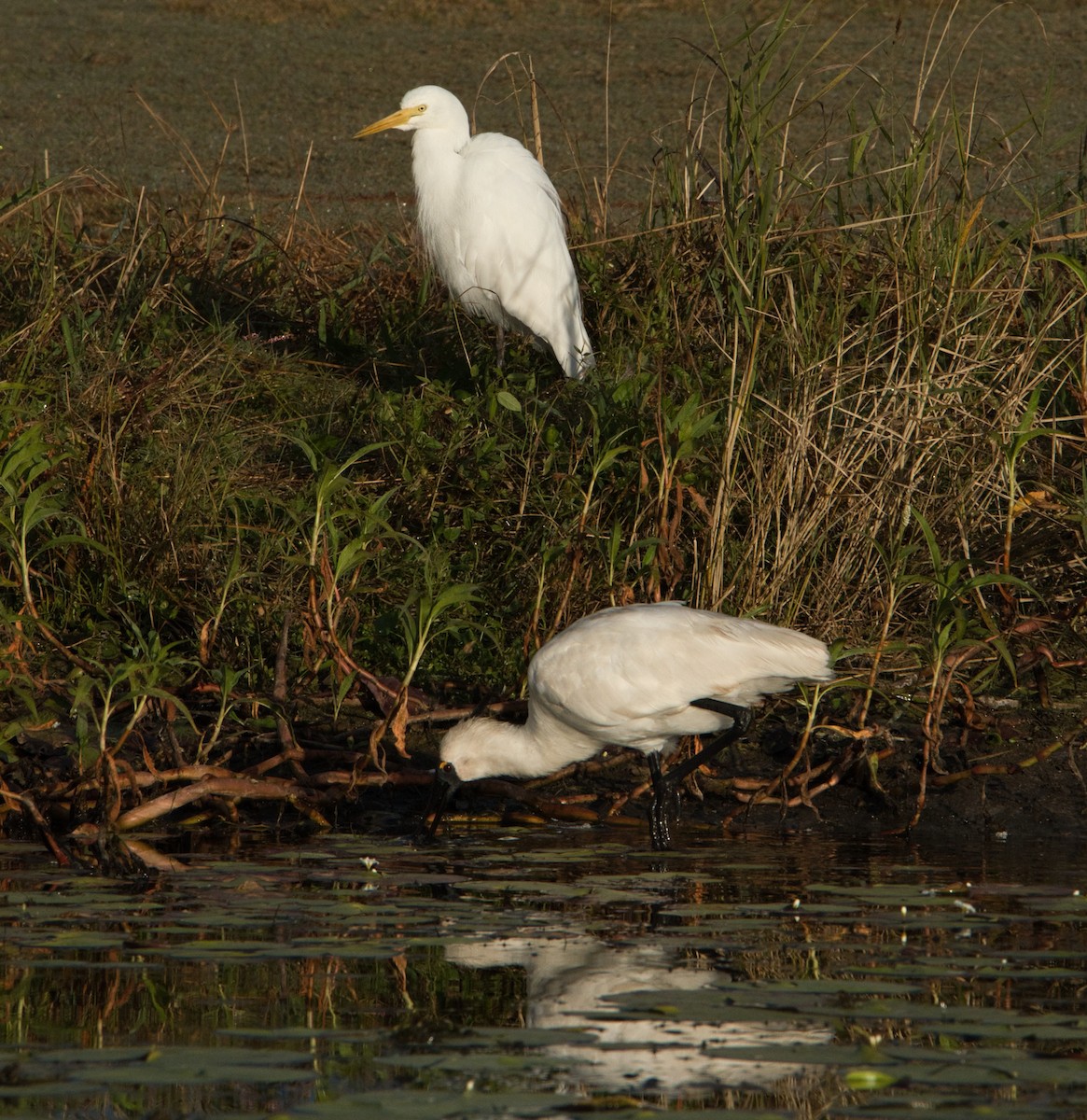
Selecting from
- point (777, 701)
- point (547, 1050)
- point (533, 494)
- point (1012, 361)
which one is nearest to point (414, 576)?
point (533, 494)

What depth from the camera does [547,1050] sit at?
117 inches

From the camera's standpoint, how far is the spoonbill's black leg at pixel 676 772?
4.77 m

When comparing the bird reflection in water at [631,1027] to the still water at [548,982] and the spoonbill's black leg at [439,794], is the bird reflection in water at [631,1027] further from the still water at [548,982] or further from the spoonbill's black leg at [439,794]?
the spoonbill's black leg at [439,794]

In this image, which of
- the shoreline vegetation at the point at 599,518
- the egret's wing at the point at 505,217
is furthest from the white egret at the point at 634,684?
the egret's wing at the point at 505,217

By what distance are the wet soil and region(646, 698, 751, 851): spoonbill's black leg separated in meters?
8.13

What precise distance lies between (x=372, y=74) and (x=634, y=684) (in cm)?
1620

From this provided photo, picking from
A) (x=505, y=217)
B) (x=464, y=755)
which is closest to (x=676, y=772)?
(x=464, y=755)

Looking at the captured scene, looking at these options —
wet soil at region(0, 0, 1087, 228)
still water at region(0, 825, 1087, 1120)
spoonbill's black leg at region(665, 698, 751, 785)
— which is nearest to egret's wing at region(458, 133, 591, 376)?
spoonbill's black leg at region(665, 698, 751, 785)

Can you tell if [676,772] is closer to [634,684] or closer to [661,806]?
[661,806]

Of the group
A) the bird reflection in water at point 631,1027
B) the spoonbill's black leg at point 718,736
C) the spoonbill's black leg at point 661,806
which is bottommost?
the spoonbill's black leg at point 661,806

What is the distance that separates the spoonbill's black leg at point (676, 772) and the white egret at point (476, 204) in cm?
321

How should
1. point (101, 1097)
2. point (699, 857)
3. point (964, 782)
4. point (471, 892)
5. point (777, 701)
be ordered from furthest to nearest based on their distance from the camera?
1. point (777, 701)
2. point (964, 782)
3. point (699, 857)
4. point (471, 892)
5. point (101, 1097)

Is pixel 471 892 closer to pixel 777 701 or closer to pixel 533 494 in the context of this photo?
pixel 777 701

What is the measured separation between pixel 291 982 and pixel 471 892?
758 mm
